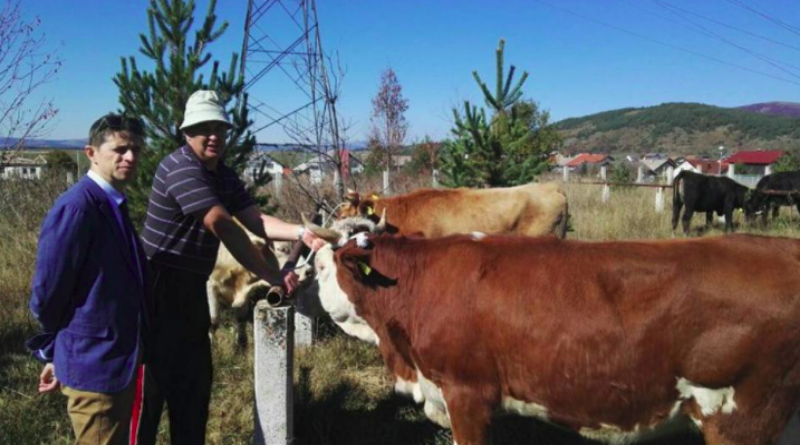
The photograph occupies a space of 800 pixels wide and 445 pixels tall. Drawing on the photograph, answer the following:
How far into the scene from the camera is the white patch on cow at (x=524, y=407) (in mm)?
2988

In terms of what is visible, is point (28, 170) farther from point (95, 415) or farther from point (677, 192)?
point (677, 192)

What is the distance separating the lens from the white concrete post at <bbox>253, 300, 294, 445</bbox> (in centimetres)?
329

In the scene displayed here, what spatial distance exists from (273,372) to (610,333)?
1898 millimetres

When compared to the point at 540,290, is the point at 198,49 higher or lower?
higher

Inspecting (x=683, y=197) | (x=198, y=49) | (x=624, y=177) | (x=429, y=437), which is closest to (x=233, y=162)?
(x=198, y=49)

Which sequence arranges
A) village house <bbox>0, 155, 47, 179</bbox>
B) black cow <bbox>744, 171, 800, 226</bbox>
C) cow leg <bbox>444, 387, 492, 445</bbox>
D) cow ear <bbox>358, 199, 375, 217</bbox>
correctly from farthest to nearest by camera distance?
black cow <bbox>744, 171, 800, 226</bbox> < village house <bbox>0, 155, 47, 179</bbox> < cow ear <bbox>358, 199, 375, 217</bbox> < cow leg <bbox>444, 387, 492, 445</bbox>

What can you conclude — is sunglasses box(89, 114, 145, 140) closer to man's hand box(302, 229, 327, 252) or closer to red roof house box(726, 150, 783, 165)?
man's hand box(302, 229, 327, 252)

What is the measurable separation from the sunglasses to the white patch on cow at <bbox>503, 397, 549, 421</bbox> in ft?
7.45

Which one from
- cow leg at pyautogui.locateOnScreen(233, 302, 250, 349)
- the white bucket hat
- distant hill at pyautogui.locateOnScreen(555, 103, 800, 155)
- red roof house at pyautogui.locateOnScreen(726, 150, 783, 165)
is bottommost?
cow leg at pyautogui.locateOnScreen(233, 302, 250, 349)

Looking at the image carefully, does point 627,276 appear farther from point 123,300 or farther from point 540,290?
point 123,300

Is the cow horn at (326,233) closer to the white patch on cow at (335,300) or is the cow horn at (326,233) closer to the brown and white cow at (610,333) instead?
the white patch on cow at (335,300)

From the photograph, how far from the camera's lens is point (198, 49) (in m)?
6.47

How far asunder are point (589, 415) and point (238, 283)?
4.08 m

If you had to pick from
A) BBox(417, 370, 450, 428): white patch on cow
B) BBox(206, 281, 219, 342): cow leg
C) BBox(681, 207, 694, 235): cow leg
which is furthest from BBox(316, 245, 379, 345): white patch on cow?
BBox(681, 207, 694, 235): cow leg
